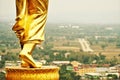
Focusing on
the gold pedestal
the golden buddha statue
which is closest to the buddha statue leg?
the golden buddha statue

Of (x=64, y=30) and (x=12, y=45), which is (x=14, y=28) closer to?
(x=12, y=45)

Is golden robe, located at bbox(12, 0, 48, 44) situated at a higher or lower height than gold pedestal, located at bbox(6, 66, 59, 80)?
higher

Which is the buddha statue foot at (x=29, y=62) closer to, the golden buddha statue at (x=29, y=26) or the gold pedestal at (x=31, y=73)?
the golden buddha statue at (x=29, y=26)

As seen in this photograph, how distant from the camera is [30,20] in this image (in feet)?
17.4

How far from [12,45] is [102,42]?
578 inches

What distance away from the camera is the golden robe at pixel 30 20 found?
17.3 ft

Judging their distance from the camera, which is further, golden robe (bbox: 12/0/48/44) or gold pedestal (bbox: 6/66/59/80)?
golden robe (bbox: 12/0/48/44)

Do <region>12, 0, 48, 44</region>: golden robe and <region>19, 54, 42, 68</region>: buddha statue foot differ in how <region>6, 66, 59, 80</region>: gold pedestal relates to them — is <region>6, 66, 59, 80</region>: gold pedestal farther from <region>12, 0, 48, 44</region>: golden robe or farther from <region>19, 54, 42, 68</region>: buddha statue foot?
<region>12, 0, 48, 44</region>: golden robe

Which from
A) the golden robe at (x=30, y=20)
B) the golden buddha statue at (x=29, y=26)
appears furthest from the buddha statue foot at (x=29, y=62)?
the golden robe at (x=30, y=20)

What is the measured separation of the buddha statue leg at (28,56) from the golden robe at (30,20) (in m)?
0.05

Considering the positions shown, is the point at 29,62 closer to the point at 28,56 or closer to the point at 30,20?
the point at 28,56

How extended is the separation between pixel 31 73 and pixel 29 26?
0.46 m

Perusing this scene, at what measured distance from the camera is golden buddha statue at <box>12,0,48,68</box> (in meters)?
5.26

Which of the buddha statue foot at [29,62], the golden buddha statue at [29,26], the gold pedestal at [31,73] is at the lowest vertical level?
the gold pedestal at [31,73]
